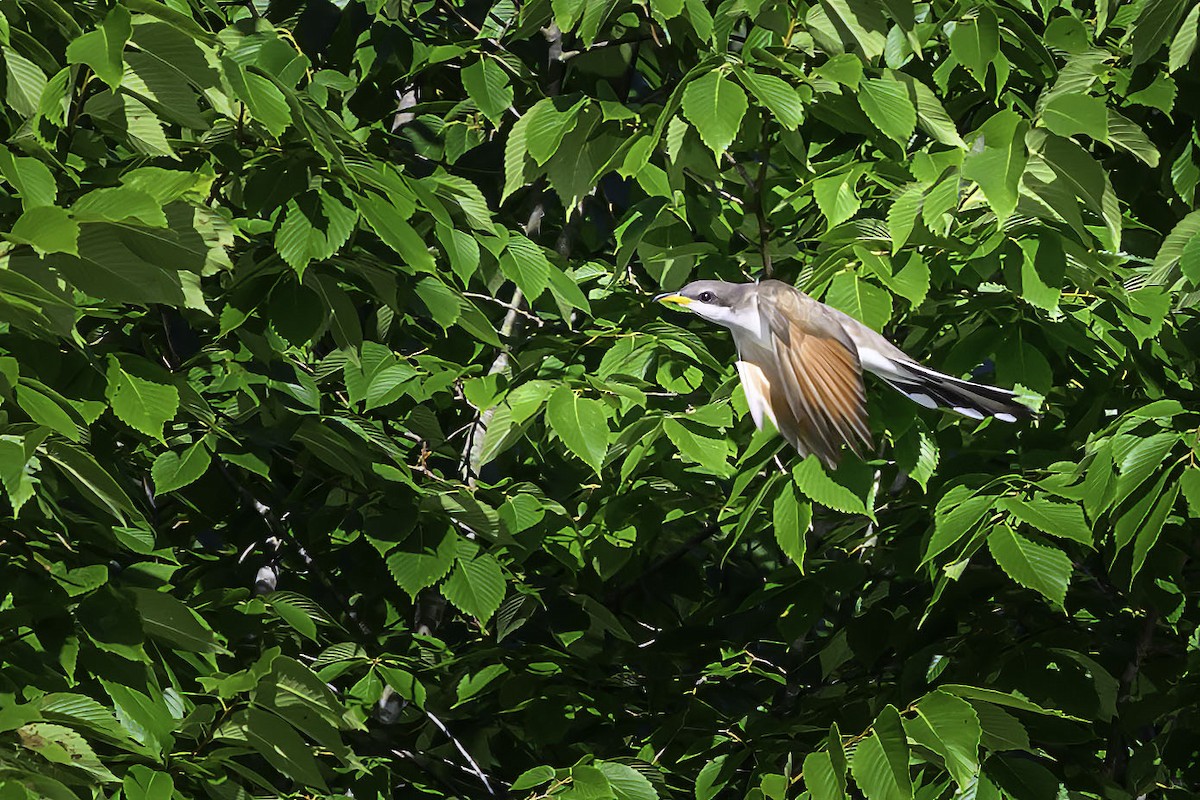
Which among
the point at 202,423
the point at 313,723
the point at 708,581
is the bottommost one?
the point at 708,581

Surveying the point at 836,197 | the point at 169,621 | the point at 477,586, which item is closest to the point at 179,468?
the point at 169,621

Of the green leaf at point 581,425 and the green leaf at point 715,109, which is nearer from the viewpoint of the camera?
the green leaf at point 715,109

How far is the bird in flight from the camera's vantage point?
2873 mm

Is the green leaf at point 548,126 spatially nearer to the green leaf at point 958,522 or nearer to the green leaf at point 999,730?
the green leaf at point 958,522

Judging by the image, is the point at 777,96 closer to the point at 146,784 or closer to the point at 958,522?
the point at 958,522

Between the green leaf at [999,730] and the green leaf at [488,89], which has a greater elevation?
the green leaf at [488,89]

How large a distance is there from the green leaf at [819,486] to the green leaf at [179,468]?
5.46ft

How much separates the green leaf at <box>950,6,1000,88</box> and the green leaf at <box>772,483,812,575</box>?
1288 millimetres

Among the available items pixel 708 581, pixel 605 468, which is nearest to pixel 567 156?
pixel 605 468

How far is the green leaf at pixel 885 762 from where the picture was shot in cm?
290

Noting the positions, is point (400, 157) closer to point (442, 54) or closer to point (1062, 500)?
point (442, 54)

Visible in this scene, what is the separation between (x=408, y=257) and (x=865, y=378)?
1122mm

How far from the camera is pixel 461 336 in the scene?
4520mm

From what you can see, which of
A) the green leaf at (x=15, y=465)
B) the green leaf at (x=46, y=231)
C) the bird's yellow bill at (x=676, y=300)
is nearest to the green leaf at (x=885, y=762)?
the bird's yellow bill at (x=676, y=300)
